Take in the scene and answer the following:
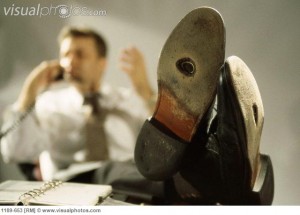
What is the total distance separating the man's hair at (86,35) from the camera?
1.01 m

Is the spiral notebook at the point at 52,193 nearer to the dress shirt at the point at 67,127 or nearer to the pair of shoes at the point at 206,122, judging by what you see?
the pair of shoes at the point at 206,122

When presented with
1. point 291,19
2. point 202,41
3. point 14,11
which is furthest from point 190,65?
point 14,11

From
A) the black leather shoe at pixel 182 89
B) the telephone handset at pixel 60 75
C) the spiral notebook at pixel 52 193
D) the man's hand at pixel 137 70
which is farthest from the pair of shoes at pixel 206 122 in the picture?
the telephone handset at pixel 60 75

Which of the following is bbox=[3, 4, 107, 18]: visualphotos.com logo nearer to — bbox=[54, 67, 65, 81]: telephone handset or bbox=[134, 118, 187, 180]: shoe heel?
bbox=[54, 67, 65, 81]: telephone handset

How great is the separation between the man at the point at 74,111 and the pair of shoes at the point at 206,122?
30 centimetres

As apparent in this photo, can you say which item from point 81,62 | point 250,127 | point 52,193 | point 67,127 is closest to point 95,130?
point 67,127

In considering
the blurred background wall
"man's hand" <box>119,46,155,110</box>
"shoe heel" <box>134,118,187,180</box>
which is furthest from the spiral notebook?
"man's hand" <box>119,46,155,110</box>

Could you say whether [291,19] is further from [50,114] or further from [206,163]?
[50,114]

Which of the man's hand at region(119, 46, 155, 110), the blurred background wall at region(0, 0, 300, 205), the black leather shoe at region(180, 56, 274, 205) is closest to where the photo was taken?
the black leather shoe at region(180, 56, 274, 205)

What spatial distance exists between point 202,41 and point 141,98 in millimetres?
398

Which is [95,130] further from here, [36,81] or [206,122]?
[206,122]

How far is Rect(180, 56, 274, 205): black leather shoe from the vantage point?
0.66 m

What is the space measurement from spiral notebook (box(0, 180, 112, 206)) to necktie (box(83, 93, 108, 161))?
23 centimetres

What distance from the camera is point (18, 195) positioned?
77 cm
